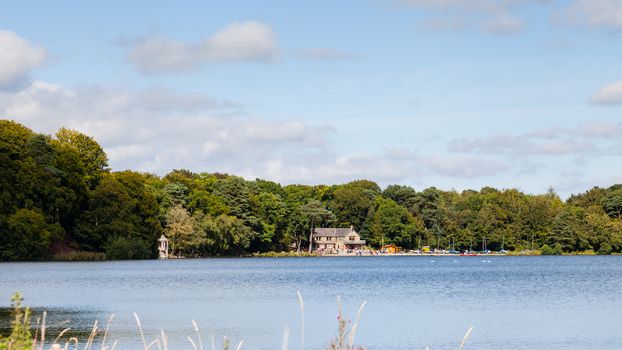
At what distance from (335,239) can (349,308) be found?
120844mm

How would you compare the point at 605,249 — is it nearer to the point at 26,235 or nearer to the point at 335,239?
the point at 335,239

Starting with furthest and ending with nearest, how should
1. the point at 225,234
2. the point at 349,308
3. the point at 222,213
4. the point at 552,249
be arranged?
the point at 552,249
the point at 222,213
the point at 225,234
the point at 349,308

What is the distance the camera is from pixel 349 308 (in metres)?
39.7

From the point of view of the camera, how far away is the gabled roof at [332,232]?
15850 centimetres

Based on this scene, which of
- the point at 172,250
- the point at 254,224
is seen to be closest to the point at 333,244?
the point at 254,224

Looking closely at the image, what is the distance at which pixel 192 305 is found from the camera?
136ft

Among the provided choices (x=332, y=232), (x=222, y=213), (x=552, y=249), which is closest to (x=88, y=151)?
(x=222, y=213)

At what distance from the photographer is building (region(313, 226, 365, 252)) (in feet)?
521

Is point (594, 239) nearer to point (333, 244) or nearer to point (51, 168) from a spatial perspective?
point (333, 244)

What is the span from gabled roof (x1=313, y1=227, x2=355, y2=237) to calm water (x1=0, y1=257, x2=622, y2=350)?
92801mm

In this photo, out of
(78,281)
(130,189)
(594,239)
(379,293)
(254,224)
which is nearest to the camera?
(379,293)

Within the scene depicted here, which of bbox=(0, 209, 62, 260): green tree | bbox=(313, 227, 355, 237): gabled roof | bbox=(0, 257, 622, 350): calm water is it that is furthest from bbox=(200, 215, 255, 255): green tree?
bbox=(0, 257, 622, 350): calm water

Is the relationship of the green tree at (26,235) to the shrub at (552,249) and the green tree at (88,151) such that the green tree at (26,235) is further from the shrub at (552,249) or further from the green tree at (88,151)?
the shrub at (552,249)

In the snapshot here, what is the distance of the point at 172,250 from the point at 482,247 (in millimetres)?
66263
